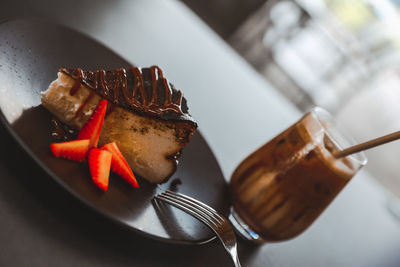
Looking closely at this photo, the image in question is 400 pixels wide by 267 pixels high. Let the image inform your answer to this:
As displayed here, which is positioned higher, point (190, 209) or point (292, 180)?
point (190, 209)

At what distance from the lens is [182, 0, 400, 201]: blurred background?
4070 millimetres

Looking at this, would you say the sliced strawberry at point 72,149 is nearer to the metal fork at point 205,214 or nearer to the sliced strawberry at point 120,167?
the sliced strawberry at point 120,167

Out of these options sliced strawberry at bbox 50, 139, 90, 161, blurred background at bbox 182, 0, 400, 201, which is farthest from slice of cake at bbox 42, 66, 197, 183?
blurred background at bbox 182, 0, 400, 201

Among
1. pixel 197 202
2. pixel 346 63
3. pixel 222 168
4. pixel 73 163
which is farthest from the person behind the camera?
pixel 346 63

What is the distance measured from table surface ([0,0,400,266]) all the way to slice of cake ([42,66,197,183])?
0.14m

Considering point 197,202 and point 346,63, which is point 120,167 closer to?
point 197,202

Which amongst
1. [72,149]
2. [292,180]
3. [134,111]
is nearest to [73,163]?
[72,149]

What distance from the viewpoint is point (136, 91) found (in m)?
0.77

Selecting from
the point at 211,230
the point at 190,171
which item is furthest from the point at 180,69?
the point at 211,230

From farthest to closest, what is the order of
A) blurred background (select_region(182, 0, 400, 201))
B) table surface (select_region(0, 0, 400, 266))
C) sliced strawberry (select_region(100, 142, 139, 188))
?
1. blurred background (select_region(182, 0, 400, 201))
2. sliced strawberry (select_region(100, 142, 139, 188))
3. table surface (select_region(0, 0, 400, 266))

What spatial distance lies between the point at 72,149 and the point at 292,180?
424 millimetres

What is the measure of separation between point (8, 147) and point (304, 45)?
160 inches

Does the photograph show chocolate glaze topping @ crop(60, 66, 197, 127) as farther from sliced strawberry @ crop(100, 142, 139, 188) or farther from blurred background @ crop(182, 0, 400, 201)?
blurred background @ crop(182, 0, 400, 201)

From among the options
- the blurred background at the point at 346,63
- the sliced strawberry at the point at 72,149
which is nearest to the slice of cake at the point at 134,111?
the sliced strawberry at the point at 72,149
